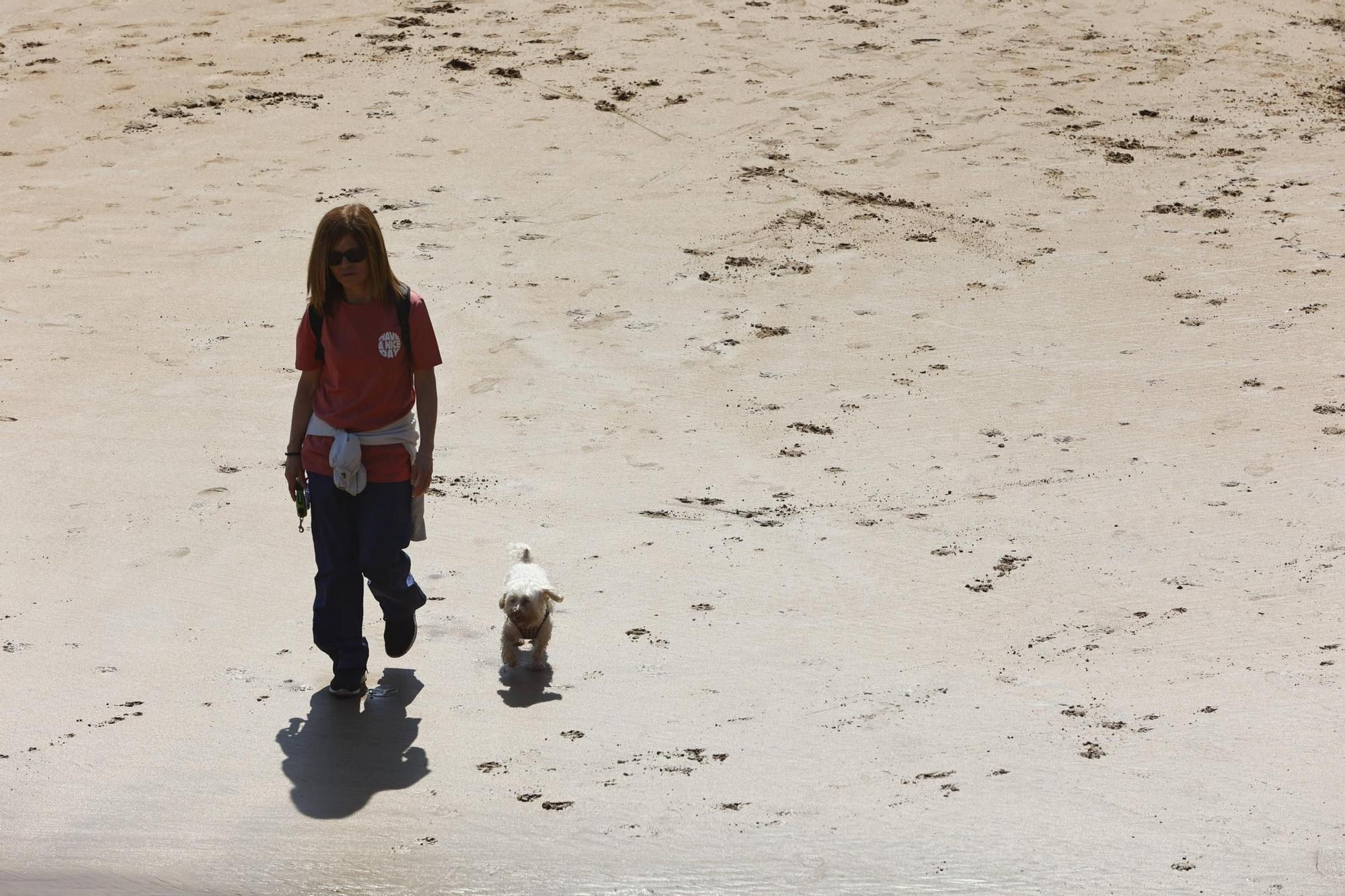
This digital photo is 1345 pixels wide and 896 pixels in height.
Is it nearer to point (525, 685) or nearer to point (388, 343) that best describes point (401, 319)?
point (388, 343)

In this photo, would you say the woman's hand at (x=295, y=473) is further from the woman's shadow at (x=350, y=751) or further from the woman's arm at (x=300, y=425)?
the woman's shadow at (x=350, y=751)

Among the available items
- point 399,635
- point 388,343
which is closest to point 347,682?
point 399,635

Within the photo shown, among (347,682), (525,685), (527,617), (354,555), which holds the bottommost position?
(525,685)

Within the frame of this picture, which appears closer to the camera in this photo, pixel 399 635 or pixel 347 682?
pixel 347 682

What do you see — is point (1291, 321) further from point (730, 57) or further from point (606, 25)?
point (606, 25)

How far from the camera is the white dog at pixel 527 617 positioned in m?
5.32

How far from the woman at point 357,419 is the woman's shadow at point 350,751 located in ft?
0.71

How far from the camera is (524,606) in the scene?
5305 mm

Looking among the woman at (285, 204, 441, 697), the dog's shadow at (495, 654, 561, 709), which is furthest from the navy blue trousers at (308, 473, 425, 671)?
the dog's shadow at (495, 654, 561, 709)

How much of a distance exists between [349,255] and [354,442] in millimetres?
629

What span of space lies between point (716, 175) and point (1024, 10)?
4844 millimetres

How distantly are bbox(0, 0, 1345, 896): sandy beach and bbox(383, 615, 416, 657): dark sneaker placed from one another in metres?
0.16

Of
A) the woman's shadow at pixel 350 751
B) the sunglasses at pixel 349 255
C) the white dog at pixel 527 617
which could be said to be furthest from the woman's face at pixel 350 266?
the woman's shadow at pixel 350 751

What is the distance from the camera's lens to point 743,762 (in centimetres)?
475
